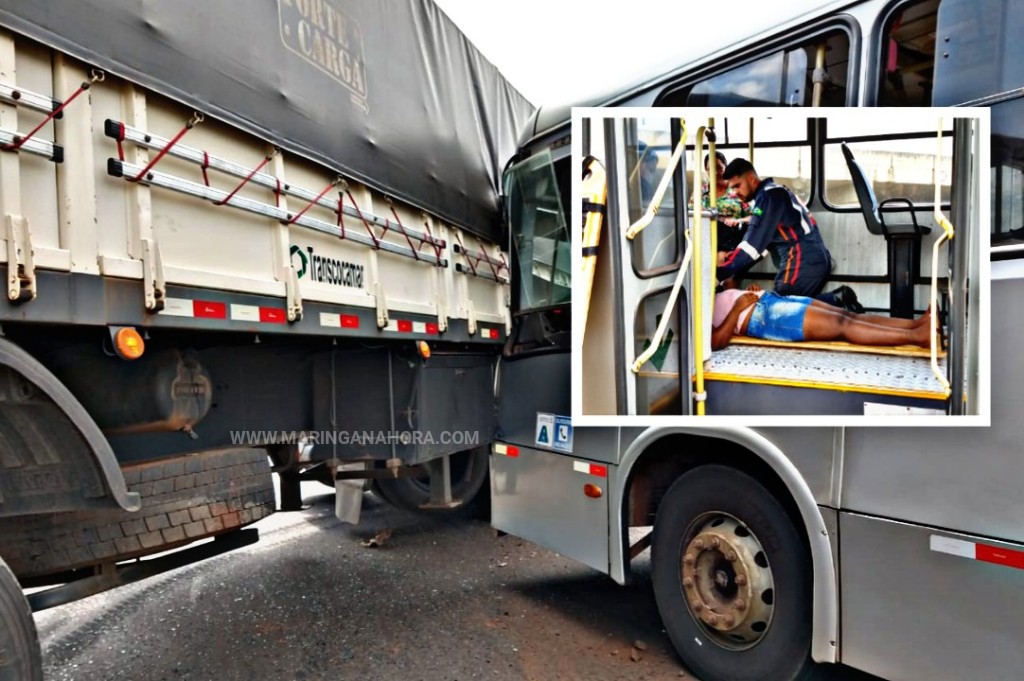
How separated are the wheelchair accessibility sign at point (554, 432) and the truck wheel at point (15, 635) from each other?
2519mm

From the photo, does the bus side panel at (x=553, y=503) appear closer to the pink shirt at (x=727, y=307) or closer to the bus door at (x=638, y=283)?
the bus door at (x=638, y=283)

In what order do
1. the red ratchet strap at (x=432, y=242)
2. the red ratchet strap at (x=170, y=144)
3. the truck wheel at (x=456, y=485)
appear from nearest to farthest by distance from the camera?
the red ratchet strap at (x=170, y=144) < the red ratchet strap at (x=432, y=242) < the truck wheel at (x=456, y=485)

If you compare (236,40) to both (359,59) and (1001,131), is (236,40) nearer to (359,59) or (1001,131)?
(359,59)

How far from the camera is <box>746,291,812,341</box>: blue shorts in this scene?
2408mm

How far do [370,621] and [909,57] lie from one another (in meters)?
3.73

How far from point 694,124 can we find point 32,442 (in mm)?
2562

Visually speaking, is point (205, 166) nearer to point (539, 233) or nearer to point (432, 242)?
point (432, 242)

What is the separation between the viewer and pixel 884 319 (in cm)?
224

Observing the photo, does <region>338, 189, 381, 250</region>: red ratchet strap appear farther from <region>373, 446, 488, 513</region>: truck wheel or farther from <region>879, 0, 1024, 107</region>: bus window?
<region>879, 0, 1024, 107</region>: bus window

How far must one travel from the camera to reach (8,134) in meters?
2.08

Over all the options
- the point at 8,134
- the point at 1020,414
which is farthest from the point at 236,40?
the point at 1020,414


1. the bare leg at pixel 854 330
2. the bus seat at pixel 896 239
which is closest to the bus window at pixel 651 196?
the bare leg at pixel 854 330

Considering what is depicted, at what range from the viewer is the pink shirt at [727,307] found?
2.49m

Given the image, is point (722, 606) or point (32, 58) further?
point (722, 606)
